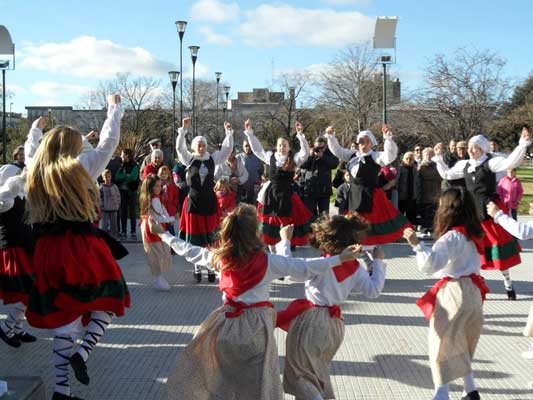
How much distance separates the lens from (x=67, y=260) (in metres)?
3.58

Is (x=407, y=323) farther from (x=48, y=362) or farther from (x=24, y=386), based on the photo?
(x=24, y=386)

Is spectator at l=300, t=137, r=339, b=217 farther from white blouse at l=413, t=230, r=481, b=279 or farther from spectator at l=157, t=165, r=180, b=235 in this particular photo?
white blouse at l=413, t=230, r=481, b=279

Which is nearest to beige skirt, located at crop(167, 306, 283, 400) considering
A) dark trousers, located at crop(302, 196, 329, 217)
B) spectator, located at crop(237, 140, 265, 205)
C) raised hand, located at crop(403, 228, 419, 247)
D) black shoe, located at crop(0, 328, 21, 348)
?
raised hand, located at crop(403, 228, 419, 247)

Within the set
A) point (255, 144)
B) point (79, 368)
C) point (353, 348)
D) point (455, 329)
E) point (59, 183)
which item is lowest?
point (353, 348)

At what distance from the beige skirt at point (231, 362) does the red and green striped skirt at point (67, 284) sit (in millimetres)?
607

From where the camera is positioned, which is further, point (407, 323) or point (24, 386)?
point (407, 323)

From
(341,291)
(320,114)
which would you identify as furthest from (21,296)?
(320,114)

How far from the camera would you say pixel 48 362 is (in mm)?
4684

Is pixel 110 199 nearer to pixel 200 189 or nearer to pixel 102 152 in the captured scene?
pixel 200 189

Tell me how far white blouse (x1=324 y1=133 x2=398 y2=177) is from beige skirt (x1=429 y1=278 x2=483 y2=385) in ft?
10.9

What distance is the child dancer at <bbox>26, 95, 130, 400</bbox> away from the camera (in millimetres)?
3592

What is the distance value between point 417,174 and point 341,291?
28.0 ft

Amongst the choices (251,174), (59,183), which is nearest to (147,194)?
(59,183)

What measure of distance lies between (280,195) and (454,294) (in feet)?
13.5
